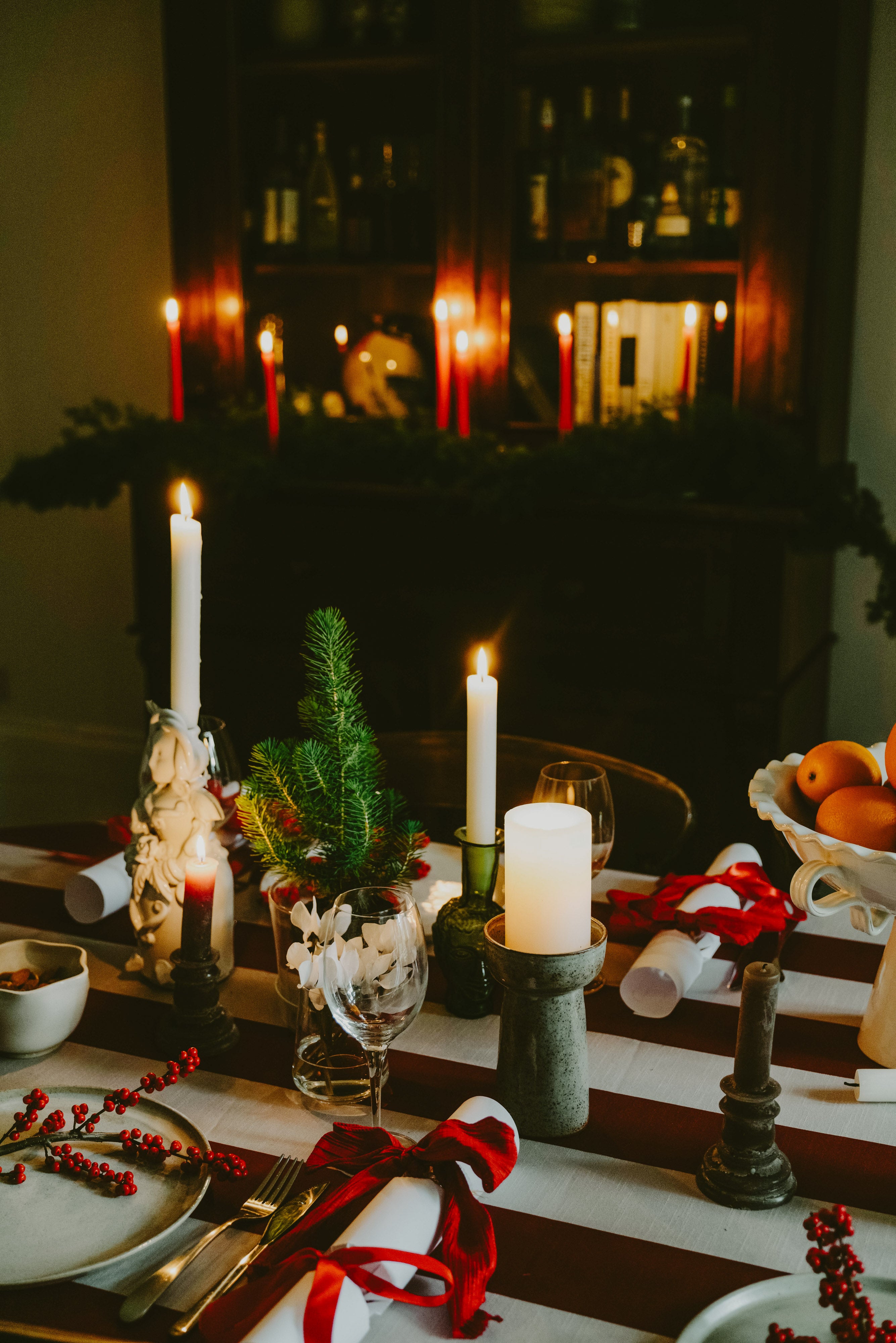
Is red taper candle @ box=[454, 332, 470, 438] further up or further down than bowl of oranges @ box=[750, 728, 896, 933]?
further up

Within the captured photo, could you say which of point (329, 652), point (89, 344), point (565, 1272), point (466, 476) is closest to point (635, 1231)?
point (565, 1272)

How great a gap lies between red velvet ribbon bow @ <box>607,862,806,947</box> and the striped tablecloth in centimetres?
4

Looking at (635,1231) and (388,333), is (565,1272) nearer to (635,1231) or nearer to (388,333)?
(635,1231)

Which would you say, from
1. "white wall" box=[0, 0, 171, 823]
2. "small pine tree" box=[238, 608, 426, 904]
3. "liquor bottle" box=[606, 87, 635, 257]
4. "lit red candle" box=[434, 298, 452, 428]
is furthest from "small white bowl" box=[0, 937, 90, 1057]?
"white wall" box=[0, 0, 171, 823]

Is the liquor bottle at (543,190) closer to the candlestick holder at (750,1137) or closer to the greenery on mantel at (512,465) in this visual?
the greenery on mantel at (512,465)

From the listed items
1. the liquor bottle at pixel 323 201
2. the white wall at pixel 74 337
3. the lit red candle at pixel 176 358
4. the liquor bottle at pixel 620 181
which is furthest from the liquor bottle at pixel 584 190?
the white wall at pixel 74 337

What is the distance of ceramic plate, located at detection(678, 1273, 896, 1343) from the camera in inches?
24.0

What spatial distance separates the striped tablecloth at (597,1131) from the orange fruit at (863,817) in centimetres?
18

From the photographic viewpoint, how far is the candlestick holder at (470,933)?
0.93m

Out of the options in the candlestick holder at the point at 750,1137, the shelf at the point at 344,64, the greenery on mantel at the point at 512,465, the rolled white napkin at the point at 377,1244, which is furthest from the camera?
the shelf at the point at 344,64

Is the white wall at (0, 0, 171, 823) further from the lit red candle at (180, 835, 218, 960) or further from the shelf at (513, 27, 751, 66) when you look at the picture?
the lit red candle at (180, 835, 218, 960)

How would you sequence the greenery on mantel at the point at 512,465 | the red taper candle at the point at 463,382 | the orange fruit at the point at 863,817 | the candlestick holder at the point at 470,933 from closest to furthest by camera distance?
the orange fruit at the point at 863,817 < the candlestick holder at the point at 470,933 < the greenery on mantel at the point at 512,465 < the red taper candle at the point at 463,382

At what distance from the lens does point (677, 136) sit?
2100 mm

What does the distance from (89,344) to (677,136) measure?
5.27 feet
